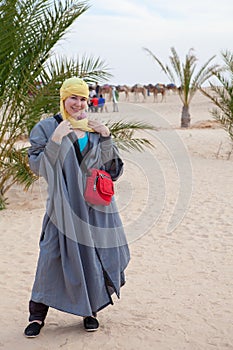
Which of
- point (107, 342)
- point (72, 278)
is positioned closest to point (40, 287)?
point (72, 278)

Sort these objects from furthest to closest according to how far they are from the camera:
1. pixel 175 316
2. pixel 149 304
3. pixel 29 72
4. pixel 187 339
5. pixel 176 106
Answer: pixel 176 106 < pixel 29 72 < pixel 149 304 < pixel 175 316 < pixel 187 339

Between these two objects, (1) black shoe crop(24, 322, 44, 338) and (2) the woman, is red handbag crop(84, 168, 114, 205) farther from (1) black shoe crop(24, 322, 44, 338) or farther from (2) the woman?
(1) black shoe crop(24, 322, 44, 338)

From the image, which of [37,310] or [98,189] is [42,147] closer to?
[98,189]

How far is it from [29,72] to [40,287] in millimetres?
4330

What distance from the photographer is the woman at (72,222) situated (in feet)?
10.9

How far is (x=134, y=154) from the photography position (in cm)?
1256

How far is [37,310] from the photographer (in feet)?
11.6

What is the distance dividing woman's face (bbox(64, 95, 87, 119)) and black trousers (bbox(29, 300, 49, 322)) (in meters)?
1.15

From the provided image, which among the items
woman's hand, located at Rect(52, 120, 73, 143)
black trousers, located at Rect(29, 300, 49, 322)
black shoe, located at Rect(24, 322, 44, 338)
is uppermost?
woman's hand, located at Rect(52, 120, 73, 143)

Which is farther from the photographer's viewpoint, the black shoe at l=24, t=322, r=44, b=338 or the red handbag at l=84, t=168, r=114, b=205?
the black shoe at l=24, t=322, r=44, b=338

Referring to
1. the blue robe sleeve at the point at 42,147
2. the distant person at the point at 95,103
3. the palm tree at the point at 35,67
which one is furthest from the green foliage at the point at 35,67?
the distant person at the point at 95,103

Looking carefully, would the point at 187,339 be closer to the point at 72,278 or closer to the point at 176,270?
the point at 72,278

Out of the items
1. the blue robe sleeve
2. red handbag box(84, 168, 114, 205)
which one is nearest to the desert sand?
red handbag box(84, 168, 114, 205)

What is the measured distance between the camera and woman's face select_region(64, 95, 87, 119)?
11.2 feet
